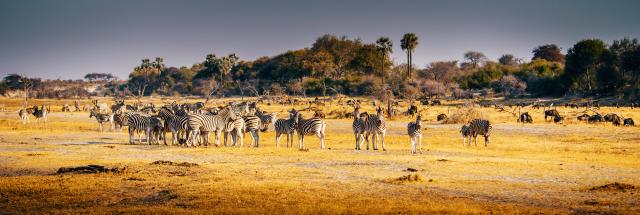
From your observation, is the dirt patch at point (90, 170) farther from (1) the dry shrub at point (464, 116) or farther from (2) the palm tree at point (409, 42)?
(2) the palm tree at point (409, 42)

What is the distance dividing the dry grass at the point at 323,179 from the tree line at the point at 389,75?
34.3 metres

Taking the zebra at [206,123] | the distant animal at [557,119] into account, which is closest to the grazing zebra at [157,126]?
the zebra at [206,123]

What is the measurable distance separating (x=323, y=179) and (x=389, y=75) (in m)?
95.0

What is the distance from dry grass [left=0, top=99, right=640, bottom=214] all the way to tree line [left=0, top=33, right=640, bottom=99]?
34.3 meters

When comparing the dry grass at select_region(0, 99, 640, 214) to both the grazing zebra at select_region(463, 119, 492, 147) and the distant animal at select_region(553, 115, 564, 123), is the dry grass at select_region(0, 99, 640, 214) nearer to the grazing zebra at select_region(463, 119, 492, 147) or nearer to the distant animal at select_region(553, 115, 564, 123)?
the grazing zebra at select_region(463, 119, 492, 147)

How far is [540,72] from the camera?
122000 mm

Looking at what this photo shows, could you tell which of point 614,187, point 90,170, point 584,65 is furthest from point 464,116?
point 584,65

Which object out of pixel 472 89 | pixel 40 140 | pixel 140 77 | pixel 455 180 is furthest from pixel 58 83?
pixel 455 180

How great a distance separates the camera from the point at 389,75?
11450cm

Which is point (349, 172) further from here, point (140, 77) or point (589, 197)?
point (140, 77)

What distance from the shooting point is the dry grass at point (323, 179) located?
15.7 meters

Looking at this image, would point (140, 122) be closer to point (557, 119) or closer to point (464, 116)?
point (464, 116)

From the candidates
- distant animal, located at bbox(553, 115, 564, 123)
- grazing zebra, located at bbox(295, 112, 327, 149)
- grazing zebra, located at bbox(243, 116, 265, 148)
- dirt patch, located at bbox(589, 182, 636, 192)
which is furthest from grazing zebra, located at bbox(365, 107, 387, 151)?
distant animal, located at bbox(553, 115, 564, 123)

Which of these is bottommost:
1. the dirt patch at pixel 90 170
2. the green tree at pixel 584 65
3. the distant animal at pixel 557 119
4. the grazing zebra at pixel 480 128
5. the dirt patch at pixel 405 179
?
the dirt patch at pixel 405 179
